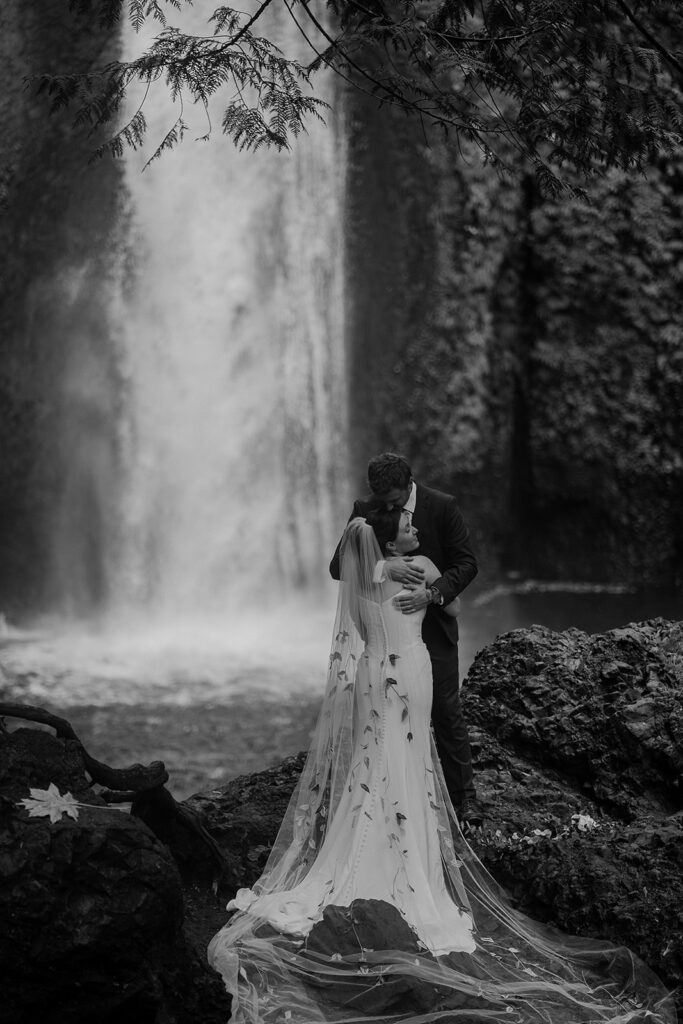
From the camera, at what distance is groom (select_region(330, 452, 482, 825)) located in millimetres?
4246

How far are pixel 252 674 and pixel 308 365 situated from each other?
15.6 ft

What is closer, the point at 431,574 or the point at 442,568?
the point at 431,574

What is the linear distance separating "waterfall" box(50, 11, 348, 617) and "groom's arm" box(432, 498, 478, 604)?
28.9 ft

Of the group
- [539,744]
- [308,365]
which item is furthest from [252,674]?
[539,744]

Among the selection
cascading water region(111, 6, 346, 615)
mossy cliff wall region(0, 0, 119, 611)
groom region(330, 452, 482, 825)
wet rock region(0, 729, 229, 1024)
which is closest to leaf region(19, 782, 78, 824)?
wet rock region(0, 729, 229, 1024)

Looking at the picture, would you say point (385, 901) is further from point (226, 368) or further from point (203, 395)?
point (226, 368)

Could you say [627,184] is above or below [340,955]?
above

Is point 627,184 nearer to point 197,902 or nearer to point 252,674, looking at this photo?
point 252,674

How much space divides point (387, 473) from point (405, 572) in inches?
16.7

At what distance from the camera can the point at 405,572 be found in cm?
424

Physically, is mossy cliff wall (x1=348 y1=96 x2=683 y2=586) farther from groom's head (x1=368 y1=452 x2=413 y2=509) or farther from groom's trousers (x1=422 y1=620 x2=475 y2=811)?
groom's head (x1=368 y1=452 x2=413 y2=509)

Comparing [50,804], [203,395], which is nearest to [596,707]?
[50,804]

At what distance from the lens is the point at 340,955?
356 centimetres

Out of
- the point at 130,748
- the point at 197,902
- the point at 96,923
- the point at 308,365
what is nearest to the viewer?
the point at 96,923
